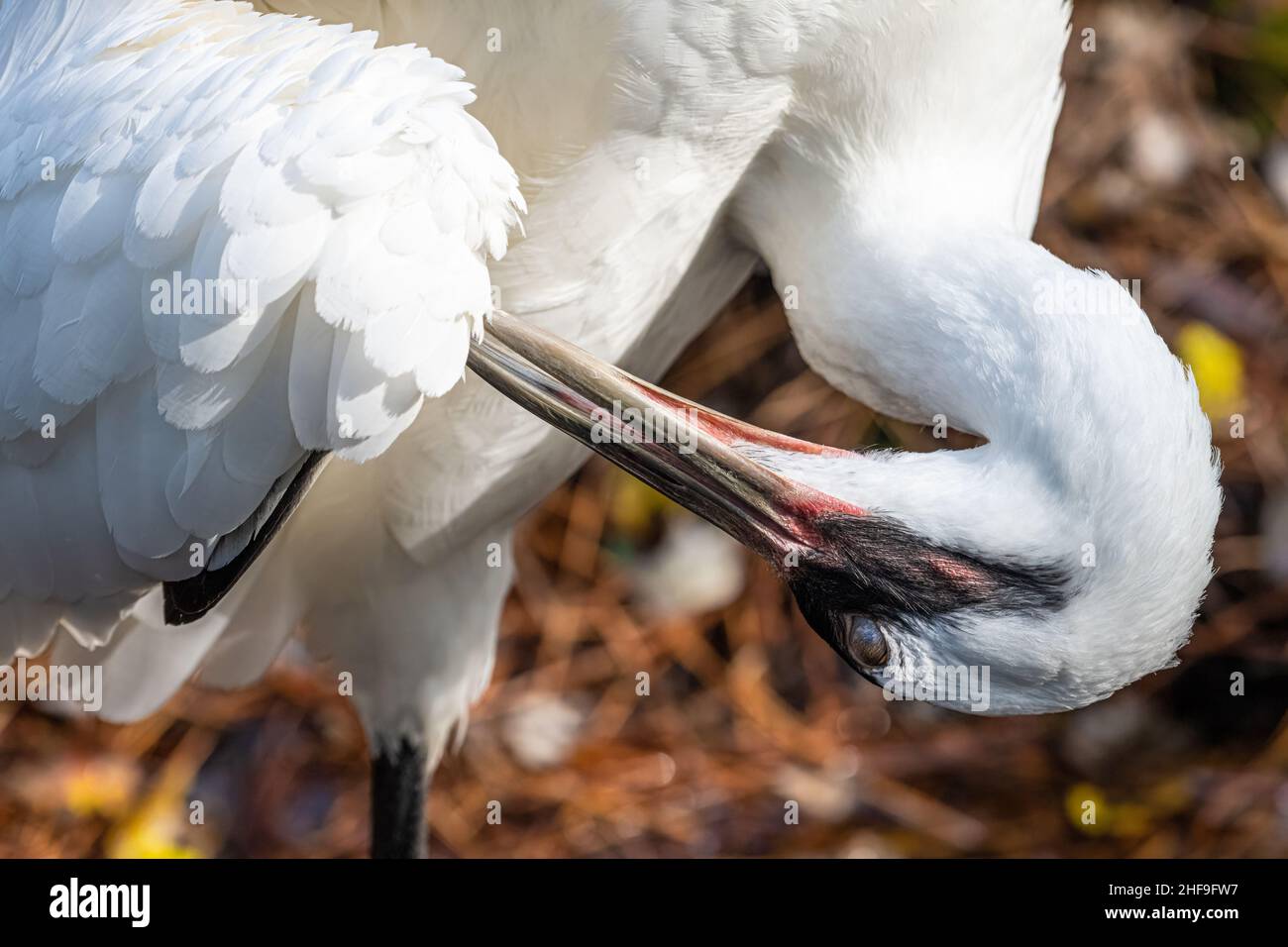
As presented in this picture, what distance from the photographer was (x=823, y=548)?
3.51ft

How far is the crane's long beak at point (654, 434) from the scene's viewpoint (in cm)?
107

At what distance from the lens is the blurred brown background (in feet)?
6.76

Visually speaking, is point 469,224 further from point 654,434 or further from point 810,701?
point 810,701

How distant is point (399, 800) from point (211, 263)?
3.48 feet

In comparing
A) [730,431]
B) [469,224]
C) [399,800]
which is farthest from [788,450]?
[399,800]

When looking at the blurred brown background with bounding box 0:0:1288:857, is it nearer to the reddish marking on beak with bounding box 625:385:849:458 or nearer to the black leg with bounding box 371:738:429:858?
the black leg with bounding box 371:738:429:858

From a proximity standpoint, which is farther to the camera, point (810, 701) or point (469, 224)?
point (810, 701)

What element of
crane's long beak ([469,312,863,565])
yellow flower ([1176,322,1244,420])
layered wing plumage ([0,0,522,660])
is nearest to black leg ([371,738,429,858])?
layered wing plumage ([0,0,522,660])

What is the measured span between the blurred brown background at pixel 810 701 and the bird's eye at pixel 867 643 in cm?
105

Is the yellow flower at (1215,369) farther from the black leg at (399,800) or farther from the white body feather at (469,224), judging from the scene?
the black leg at (399,800)

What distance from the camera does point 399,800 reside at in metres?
1.88
